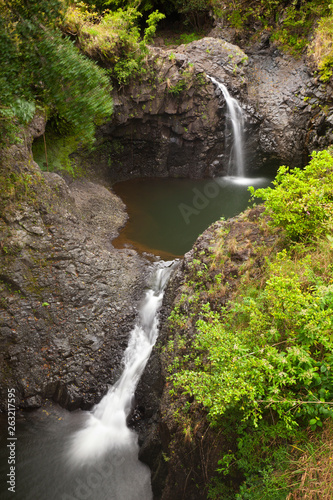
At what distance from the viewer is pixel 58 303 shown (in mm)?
7727

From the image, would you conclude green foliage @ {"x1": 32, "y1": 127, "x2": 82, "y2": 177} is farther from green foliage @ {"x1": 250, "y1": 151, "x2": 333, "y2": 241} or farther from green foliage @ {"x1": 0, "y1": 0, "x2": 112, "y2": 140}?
green foliage @ {"x1": 250, "y1": 151, "x2": 333, "y2": 241}

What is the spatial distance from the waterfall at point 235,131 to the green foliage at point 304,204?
11.2 metres

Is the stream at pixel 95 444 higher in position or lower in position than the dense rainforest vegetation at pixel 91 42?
lower

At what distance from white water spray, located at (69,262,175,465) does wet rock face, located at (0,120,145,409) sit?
23 cm

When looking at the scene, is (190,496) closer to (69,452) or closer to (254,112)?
(69,452)

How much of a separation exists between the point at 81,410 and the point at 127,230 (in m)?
6.34

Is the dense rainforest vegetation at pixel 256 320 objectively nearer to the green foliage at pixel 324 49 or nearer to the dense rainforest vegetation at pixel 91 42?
the dense rainforest vegetation at pixel 91 42

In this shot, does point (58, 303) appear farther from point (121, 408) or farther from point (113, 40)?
point (113, 40)

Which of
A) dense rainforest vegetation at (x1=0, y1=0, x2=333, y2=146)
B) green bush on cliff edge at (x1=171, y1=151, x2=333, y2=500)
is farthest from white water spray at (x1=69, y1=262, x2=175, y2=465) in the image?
dense rainforest vegetation at (x1=0, y1=0, x2=333, y2=146)

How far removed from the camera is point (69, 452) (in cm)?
617

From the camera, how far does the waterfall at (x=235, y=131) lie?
15.2 meters

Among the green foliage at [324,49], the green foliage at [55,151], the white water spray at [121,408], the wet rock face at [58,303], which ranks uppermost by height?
the green foliage at [324,49]

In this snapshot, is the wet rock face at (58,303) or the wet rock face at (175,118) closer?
the wet rock face at (58,303)

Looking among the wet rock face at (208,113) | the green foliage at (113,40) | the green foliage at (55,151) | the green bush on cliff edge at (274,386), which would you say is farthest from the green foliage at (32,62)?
the green bush on cliff edge at (274,386)
